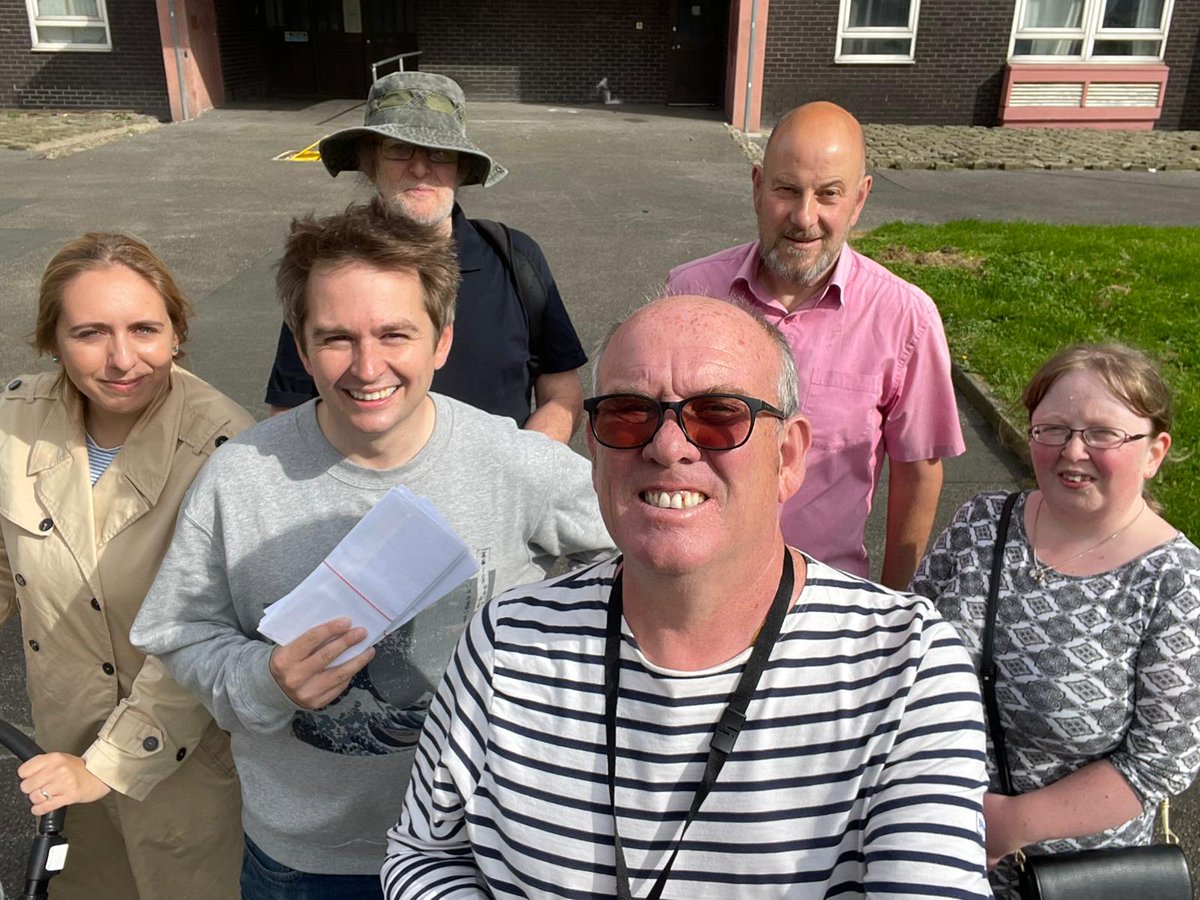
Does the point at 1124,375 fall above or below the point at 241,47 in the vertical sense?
below

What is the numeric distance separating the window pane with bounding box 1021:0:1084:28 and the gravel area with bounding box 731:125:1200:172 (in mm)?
1968

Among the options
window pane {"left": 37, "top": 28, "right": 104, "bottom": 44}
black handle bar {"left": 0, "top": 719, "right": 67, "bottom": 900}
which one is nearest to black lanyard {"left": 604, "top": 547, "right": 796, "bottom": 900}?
black handle bar {"left": 0, "top": 719, "right": 67, "bottom": 900}

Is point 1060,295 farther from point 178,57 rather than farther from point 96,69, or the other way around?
point 96,69

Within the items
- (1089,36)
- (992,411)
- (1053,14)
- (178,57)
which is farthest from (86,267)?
(1089,36)

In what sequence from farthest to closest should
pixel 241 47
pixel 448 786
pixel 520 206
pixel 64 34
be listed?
pixel 241 47 < pixel 64 34 < pixel 520 206 < pixel 448 786

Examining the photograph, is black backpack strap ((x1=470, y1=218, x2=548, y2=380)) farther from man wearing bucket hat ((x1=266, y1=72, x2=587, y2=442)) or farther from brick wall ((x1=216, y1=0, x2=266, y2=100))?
brick wall ((x1=216, y1=0, x2=266, y2=100))

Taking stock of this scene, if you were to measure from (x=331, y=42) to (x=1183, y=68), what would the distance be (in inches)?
690

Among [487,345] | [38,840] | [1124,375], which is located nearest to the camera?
[38,840]

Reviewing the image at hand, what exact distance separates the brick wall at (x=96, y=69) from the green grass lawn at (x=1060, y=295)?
594 inches

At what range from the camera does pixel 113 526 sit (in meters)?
2.17

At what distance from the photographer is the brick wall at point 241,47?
65.7ft

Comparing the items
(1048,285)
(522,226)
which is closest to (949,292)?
(1048,285)

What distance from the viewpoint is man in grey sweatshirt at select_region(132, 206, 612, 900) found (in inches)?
72.8

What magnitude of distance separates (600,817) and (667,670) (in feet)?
0.75
